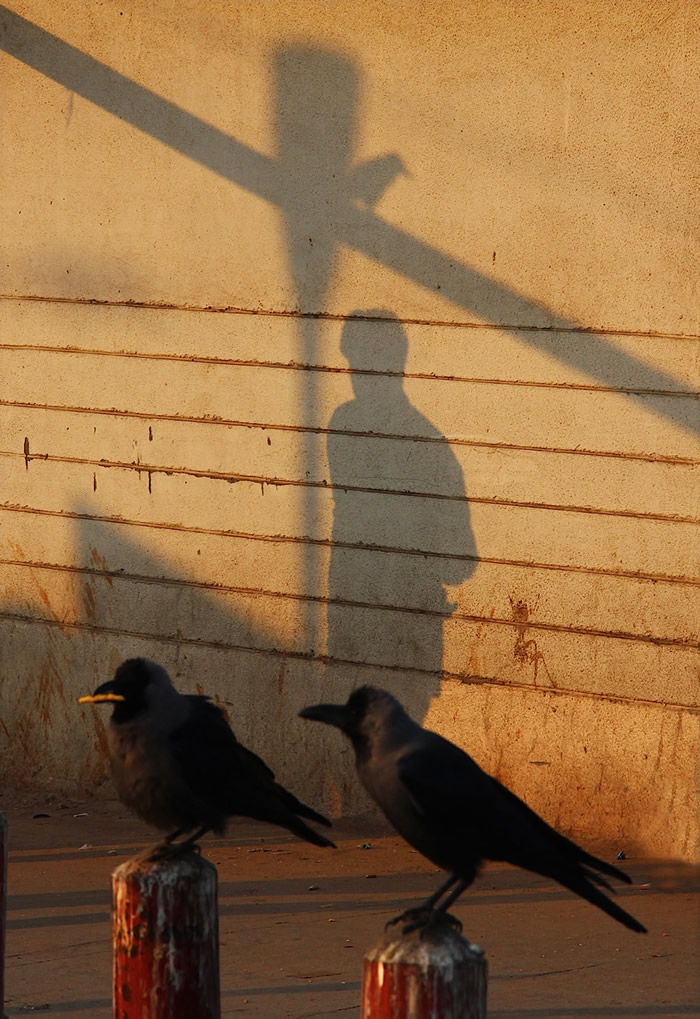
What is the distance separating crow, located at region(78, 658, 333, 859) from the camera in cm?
471

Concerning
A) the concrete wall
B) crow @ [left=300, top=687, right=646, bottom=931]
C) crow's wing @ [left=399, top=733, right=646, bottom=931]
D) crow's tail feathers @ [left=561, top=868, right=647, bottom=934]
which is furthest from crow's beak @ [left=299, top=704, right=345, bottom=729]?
the concrete wall

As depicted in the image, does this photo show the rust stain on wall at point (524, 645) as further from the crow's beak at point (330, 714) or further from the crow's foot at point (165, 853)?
the crow's beak at point (330, 714)

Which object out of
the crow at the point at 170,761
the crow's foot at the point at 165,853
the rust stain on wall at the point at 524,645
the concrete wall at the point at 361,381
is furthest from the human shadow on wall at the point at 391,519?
the crow's foot at the point at 165,853

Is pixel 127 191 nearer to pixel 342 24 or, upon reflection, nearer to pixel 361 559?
pixel 342 24

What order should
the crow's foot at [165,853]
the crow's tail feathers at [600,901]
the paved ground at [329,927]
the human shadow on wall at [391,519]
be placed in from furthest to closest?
the human shadow on wall at [391,519] < the paved ground at [329,927] < the crow's foot at [165,853] < the crow's tail feathers at [600,901]

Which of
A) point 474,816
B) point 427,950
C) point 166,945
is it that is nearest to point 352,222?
point 474,816

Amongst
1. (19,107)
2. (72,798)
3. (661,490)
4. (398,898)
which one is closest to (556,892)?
(398,898)

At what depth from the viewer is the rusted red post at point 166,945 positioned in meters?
3.84

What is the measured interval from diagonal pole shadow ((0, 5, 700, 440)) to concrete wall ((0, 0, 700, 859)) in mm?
17

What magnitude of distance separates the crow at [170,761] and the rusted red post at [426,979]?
61.0 inches

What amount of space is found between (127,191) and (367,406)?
190cm

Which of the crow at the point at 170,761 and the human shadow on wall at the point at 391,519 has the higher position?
the human shadow on wall at the point at 391,519

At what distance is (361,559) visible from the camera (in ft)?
27.6

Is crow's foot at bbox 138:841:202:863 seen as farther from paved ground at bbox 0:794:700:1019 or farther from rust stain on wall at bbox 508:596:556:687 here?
rust stain on wall at bbox 508:596:556:687
